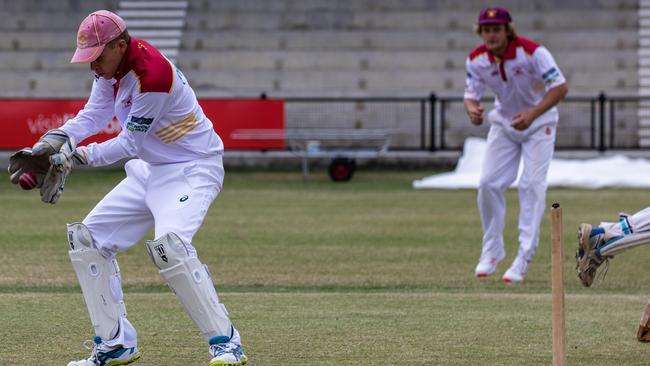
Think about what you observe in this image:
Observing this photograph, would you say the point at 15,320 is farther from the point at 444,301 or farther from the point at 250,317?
the point at 444,301

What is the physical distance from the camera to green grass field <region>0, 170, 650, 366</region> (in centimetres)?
727

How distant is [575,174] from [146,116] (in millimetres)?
14132

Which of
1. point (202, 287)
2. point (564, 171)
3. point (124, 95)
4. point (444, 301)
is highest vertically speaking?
point (124, 95)

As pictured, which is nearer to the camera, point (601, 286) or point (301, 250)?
point (601, 286)

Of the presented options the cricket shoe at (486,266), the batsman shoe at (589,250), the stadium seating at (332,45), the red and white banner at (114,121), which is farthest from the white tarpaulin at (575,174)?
the batsman shoe at (589,250)

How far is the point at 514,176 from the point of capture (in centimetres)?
1080

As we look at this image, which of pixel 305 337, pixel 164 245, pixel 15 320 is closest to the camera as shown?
pixel 164 245

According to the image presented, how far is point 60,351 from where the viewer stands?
7.12 m

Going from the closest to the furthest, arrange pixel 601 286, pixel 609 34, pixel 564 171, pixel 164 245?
pixel 164 245 → pixel 601 286 → pixel 564 171 → pixel 609 34

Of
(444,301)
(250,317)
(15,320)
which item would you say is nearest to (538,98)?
(444,301)

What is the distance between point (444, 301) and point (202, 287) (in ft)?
10.8

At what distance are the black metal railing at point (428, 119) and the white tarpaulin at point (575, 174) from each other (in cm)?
130

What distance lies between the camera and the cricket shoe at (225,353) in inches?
245

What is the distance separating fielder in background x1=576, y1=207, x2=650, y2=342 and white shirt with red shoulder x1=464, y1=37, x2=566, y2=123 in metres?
3.66
